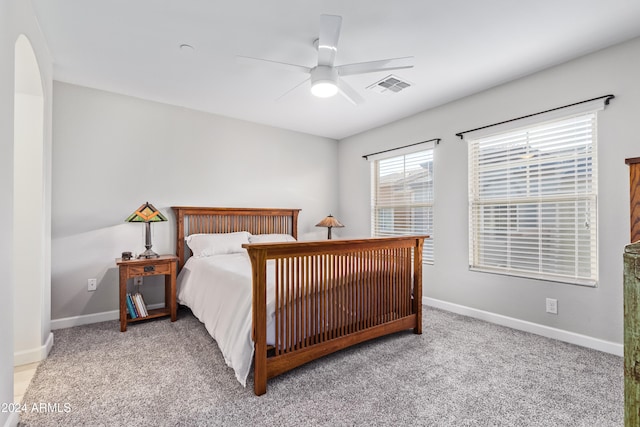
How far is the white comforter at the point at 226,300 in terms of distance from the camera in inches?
80.6

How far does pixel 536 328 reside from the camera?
9.55ft

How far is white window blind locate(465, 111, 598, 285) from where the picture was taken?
2666 mm

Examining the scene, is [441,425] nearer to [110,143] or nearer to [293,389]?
[293,389]

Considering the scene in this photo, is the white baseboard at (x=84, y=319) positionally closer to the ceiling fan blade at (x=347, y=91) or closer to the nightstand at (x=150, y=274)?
the nightstand at (x=150, y=274)

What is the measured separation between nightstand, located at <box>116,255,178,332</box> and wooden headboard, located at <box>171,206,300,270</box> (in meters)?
0.34

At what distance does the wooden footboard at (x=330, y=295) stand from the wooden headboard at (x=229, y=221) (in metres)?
2.02

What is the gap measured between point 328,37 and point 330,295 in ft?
5.82

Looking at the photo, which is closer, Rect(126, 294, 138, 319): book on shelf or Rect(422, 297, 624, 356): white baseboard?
Rect(422, 297, 624, 356): white baseboard

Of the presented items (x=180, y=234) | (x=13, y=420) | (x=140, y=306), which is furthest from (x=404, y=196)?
(x=13, y=420)

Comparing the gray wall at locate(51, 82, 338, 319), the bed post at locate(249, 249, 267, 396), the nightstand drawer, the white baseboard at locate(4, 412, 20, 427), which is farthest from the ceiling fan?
the white baseboard at locate(4, 412, 20, 427)

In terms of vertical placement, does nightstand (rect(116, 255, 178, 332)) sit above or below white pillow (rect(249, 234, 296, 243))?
below

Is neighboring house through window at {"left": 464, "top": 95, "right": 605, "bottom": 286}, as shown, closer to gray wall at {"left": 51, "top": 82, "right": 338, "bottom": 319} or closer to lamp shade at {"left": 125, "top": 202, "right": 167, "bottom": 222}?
gray wall at {"left": 51, "top": 82, "right": 338, "bottom": 319}

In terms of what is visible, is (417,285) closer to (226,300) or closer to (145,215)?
(226,300)

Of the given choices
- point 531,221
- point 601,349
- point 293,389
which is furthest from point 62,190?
point 601,349
